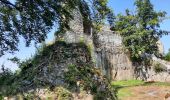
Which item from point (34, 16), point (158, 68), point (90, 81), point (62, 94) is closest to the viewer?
point (62, 94)

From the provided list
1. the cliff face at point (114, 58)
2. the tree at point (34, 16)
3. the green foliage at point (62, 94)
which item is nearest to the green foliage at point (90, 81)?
the green foliage at point (62, 94)

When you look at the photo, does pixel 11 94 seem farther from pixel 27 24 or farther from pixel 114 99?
pixel 27 24

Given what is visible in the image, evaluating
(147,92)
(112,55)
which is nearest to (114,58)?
(112,55)

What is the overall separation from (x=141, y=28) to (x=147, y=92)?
46.3 feet

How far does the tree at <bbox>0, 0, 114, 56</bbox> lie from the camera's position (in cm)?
1841

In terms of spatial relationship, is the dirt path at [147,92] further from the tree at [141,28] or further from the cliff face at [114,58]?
the tree at [141,28]

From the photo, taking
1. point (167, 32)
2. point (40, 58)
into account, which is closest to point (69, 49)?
point (40, 58)

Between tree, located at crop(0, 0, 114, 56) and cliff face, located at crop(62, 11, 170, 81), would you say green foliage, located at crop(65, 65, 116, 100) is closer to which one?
tree, located at crop(0, 0, 114, 56)

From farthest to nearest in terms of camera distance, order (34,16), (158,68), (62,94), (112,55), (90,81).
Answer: (158,68) < (112,55) < (34,16) < (90,81) < (62,94)

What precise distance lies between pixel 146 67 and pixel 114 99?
24.6 m

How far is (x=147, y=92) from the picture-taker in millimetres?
21734

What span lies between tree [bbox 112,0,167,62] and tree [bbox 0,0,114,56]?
14616mm

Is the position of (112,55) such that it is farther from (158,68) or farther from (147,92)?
(147,92)

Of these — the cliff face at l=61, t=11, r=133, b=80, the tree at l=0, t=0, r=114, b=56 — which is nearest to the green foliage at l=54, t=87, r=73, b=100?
the tree at l=0, t=0, r=114, b=56
